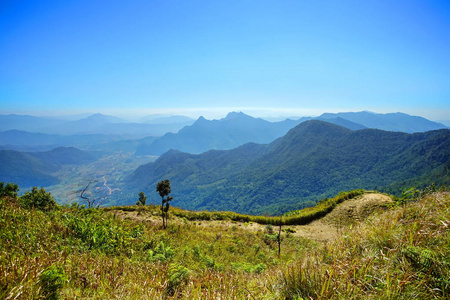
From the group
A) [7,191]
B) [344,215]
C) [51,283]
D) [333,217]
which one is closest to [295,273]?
[51,283]

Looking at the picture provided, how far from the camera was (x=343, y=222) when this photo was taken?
17.6m

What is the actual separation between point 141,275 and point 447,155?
10301 inches

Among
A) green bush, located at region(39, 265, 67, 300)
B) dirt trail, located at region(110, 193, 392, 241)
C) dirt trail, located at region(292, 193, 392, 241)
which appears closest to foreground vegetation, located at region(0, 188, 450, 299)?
green bush, located at region(39, 265, 67, 300)

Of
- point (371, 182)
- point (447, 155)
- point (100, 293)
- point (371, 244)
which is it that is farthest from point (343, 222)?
point (447, 155)

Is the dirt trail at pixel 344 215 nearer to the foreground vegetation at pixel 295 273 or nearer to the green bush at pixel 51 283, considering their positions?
the foreground vegetation at pixel 295 273

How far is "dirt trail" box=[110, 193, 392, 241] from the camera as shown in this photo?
16984mm

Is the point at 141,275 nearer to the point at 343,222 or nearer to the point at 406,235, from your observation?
the point at 406,235

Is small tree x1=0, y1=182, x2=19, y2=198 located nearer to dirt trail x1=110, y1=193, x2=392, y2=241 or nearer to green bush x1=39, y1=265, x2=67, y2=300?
dirt trail x1=110, y1=193, x2=392, y2=241

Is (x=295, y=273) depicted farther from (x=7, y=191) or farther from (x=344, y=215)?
(x=344, y=215)

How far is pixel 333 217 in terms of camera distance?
19.4m

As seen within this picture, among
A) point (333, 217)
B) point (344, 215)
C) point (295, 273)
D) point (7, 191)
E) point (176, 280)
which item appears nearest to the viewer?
point (295, 273)

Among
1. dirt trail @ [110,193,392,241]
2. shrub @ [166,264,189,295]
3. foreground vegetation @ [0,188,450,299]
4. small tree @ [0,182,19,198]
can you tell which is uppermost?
foreground vegetation @ [0,188,450,299]

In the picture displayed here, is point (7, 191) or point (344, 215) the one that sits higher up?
point (7, 191)

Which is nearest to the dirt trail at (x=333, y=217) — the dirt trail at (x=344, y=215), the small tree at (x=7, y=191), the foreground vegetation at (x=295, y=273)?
the dirt trail at (x=344, y=215)
